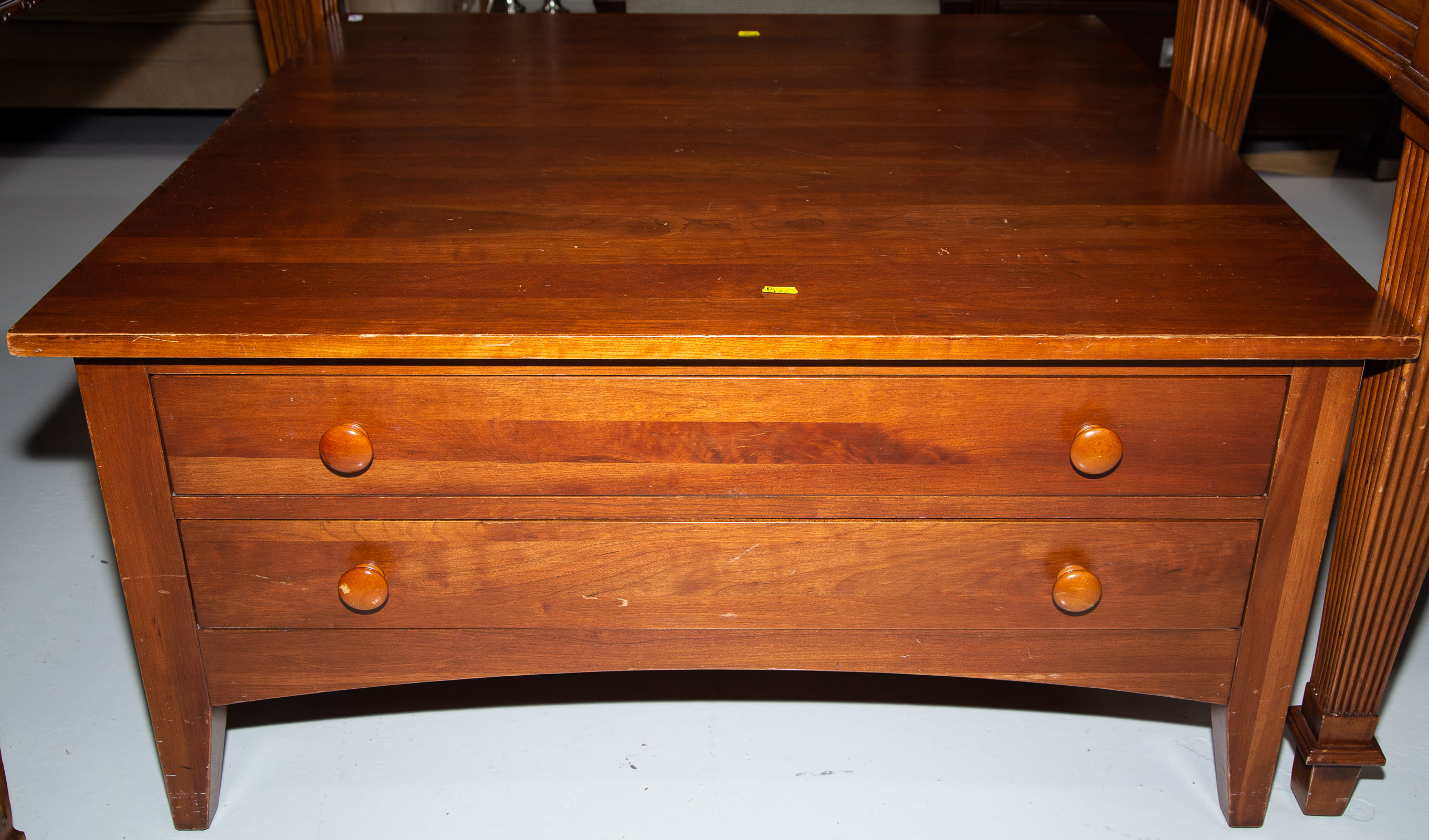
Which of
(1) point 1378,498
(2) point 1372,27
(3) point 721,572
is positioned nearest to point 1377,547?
(1) point 1378,498

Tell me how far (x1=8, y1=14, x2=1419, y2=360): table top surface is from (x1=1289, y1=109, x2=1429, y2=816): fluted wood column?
66mm

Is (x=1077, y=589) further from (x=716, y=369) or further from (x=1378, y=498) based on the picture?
(x=716, y=369)

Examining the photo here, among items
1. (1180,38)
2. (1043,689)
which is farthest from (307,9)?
(1043,689)

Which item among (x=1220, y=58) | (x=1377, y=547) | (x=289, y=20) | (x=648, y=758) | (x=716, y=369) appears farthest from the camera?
(x=289, y=20)

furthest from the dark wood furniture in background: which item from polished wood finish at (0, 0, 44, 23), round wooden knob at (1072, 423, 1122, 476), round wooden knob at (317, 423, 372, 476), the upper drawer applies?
polished wood finish at (0, 0, 44, 23)

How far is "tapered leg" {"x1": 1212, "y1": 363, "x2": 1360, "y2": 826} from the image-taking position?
978 mm

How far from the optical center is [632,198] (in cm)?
118

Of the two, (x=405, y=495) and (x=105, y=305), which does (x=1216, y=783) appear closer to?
(x=405, y=495)

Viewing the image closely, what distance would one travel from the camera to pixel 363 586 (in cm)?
107

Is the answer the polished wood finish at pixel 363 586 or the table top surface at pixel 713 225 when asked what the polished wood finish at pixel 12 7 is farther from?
the polished wood finish at pixel 363 586

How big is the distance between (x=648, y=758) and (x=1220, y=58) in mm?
1147

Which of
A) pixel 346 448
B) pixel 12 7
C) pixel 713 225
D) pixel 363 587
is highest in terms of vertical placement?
pixel 12 7

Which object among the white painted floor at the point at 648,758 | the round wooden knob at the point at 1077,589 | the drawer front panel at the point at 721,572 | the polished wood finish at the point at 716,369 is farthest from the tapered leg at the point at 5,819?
the round wooden knob at the point at 1077,589

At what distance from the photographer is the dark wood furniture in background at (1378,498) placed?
3.16 ft
